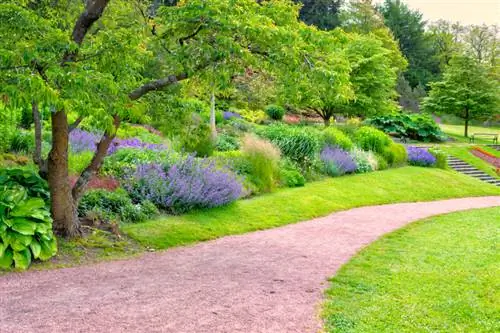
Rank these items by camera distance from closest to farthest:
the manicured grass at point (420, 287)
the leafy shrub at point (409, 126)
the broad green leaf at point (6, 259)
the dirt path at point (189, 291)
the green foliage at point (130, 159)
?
1. the dirt path at point (189, 291)
2. the manicured grass at point (420, 287)
3. the broad green leaf at point (6, 259)
4. the green foliage at point (130, 159)
5. the leafy shrub at point (409, 126)

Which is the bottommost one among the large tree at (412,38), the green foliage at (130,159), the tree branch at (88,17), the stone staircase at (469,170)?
the stone staircase at (469,170)

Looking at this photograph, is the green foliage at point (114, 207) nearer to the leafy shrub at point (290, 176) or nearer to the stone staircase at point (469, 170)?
the leafy shrub at point (290, 176)

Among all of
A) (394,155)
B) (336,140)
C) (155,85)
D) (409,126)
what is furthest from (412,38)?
(155,85)

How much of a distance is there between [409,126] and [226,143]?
1799 centimetres

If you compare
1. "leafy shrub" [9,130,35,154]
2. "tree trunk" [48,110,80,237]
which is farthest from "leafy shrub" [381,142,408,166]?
"tree trunk" [48,110,80,237]

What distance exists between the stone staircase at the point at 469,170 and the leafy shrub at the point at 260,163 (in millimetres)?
13705

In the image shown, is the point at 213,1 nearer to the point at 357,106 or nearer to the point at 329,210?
the point at 329,210

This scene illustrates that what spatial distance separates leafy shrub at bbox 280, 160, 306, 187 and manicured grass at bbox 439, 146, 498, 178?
1383 cm

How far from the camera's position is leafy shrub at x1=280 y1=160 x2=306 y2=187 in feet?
42.4

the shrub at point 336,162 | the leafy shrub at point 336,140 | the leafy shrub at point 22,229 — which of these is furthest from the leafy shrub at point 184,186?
the leafy shrub at point 336,140

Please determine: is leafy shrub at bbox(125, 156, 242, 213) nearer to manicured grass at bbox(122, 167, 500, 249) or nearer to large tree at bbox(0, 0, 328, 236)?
manicured grass at bbox(122, 167, 500, 249)

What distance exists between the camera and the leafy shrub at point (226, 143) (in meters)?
15.2

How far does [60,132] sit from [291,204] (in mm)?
5681

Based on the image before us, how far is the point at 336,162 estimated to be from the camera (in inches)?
607
